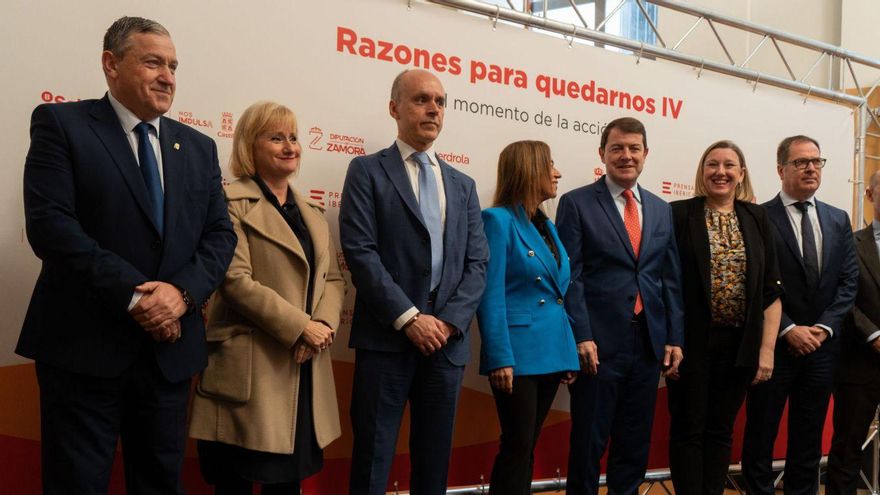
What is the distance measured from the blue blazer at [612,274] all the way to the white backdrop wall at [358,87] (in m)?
0.52

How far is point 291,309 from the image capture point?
254 centimetres

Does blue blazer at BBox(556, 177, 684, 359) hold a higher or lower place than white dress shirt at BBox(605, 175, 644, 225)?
lower

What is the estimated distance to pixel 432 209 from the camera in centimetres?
295

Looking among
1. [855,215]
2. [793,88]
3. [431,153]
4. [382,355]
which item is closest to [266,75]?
[431,153]

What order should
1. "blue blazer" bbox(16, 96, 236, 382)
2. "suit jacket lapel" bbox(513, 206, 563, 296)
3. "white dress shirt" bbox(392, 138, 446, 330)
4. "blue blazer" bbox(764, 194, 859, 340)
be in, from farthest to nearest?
"blue blazer" bbox(764, 194, 859, 340) < "suit jacket lapel" bbox(513, 206, 563, 296) < "white dress shirt" bbox(392, 138, 446, 330) < "blue blazer" bbox(16, 96, 236, 382)

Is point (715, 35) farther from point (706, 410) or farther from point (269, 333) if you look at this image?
point (269, 333)

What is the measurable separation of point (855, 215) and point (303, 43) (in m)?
3.98

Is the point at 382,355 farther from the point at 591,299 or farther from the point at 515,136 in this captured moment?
the point at 515,136

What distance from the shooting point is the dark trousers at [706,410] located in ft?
11.4

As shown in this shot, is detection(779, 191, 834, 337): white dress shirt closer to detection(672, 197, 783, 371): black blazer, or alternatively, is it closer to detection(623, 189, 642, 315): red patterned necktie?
detection(672, 197, 783, 371): black blazer

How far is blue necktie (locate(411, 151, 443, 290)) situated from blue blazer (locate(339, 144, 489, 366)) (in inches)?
1.1

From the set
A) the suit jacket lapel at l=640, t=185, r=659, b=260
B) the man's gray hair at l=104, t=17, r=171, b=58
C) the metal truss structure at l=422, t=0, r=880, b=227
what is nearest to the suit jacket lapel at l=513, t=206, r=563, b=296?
the suit jacket lapel at l=640, t=185, r=659, b=260

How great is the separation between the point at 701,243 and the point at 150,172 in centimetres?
240

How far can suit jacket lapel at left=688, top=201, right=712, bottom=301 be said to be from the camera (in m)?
3.48
